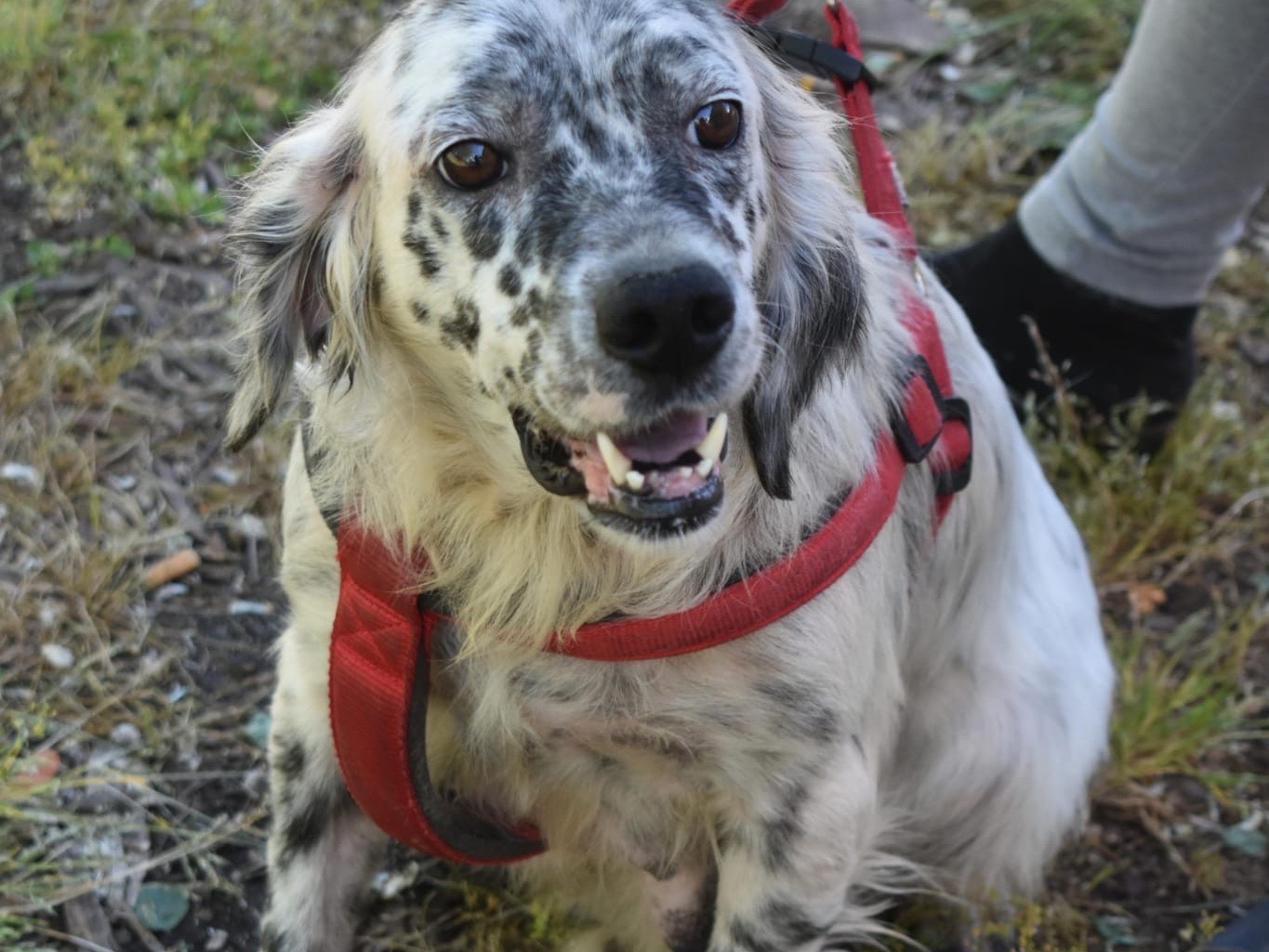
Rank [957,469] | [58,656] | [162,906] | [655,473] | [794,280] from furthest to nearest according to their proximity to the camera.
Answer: [58,656], [162,906], [957,469], [794,280], [655,473]

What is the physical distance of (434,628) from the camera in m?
2.16

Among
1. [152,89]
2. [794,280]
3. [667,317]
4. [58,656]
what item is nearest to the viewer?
[667,317]

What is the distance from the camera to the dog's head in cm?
172

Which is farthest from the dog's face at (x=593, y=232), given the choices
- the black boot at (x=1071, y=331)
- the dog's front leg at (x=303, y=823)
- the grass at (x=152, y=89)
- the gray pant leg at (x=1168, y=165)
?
A: the grass at (x=152, y=89)

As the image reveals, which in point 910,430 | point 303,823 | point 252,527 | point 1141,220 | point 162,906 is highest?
point 910,430

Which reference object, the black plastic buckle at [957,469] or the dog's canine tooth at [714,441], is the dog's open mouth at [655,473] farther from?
the black plastic buckle at [957,469]

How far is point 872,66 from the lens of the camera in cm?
525

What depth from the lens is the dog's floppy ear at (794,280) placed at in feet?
6.63

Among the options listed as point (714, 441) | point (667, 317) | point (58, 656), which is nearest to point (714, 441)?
point (714, 441)

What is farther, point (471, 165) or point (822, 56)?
point (822, 56)

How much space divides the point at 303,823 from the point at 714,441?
1.06 m

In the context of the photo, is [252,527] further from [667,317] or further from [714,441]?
[667,317]

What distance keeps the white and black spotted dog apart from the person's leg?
1.15m

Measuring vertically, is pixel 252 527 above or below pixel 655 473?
below
